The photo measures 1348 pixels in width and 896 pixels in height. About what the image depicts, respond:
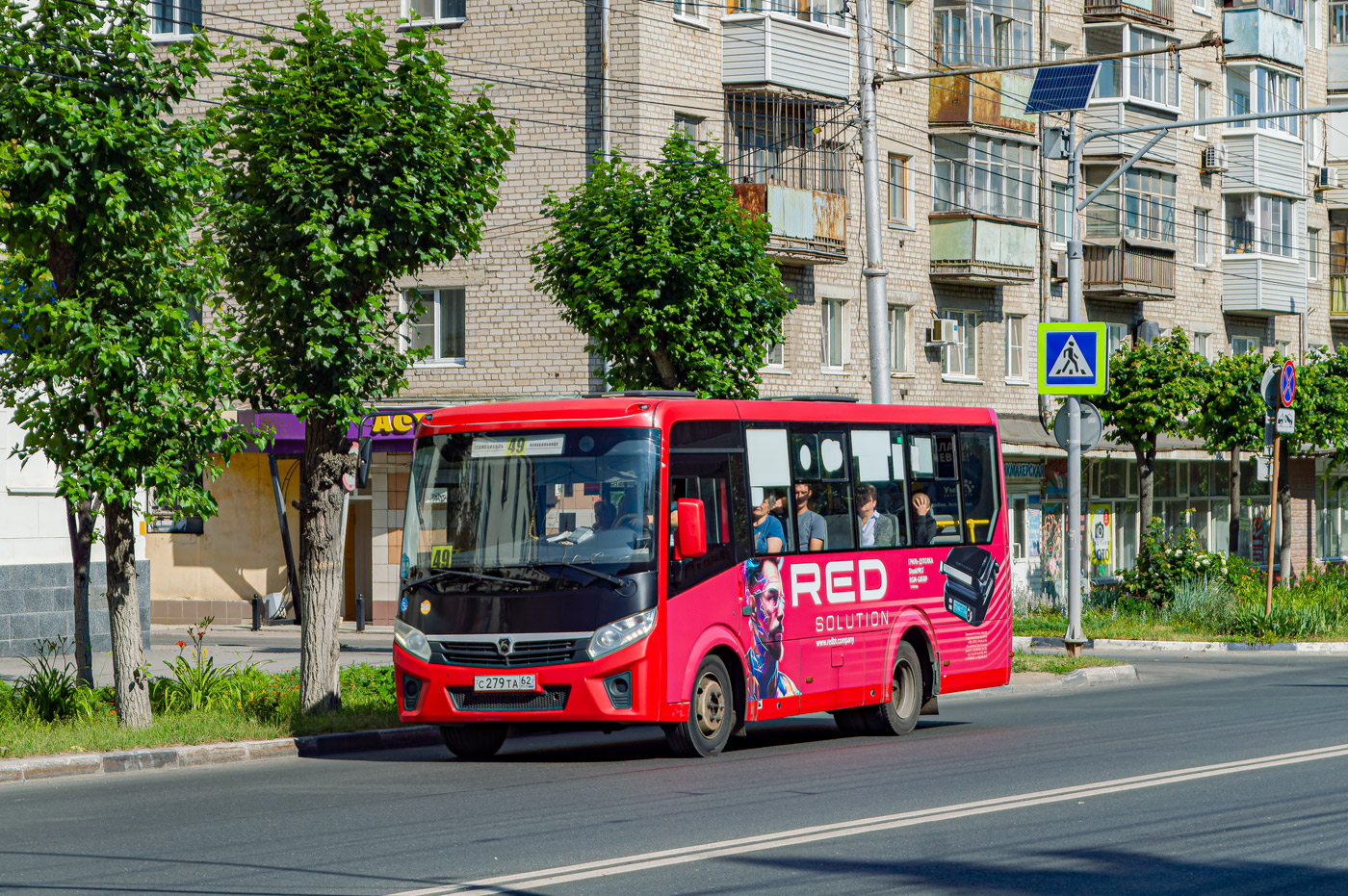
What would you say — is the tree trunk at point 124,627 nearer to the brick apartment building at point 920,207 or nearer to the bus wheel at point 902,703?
the bus wheel at point 902,703

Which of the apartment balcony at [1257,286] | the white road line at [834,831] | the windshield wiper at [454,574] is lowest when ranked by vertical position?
the white road line at [834,831]

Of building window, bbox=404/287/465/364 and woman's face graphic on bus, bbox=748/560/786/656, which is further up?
building window, bbox=404/287/465/364

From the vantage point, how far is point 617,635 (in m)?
13.2

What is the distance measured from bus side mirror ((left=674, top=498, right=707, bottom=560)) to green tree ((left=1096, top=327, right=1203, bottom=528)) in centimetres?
2376

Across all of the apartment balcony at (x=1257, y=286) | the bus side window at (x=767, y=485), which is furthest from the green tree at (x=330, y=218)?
the apartment balcony at (x=1257, y=286)

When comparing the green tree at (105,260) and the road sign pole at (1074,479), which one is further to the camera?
the road sign pole at (1074,479)

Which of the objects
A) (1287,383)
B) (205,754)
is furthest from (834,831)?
(1287,383)

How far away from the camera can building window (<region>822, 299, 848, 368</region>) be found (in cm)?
3586

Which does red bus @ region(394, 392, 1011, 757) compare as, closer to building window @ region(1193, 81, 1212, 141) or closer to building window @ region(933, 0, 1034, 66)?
building window @ region(933, 0, 1034, 66)

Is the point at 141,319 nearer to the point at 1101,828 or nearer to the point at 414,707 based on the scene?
the point at 414,707

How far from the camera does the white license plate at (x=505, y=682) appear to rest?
13328 millimetres

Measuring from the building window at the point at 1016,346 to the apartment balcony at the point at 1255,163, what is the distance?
10.6 meters

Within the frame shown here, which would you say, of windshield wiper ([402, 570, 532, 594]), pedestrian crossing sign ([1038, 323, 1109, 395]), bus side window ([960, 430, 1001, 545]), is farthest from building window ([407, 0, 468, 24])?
windshield wiper ([402, 570, 532, 594])

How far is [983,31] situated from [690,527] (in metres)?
28.5
